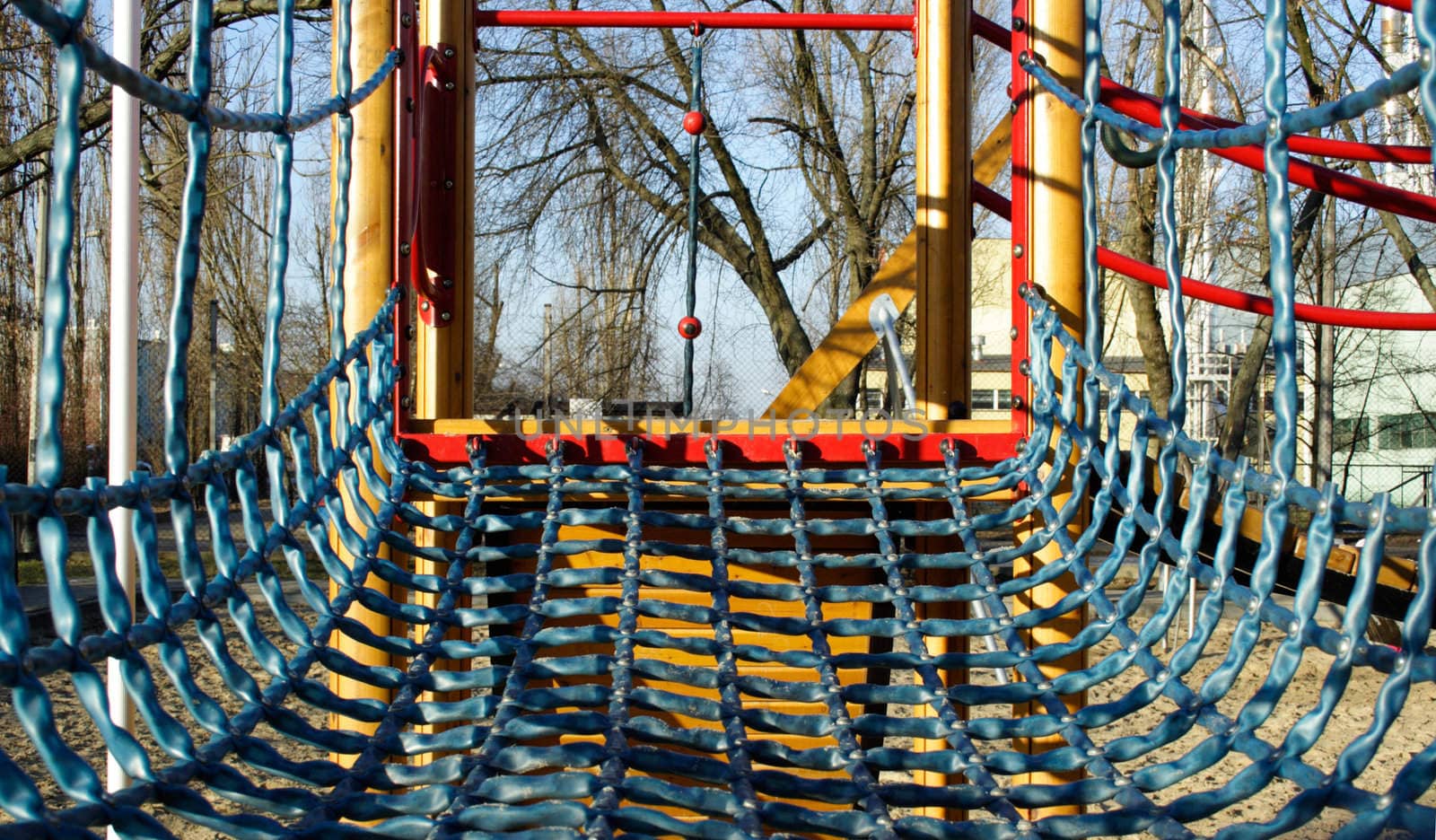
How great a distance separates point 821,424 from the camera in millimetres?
2398

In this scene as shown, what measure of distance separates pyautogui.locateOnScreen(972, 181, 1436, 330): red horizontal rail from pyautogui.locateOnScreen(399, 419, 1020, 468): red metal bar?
63 cm

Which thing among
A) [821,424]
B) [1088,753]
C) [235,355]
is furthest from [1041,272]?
[235,355]

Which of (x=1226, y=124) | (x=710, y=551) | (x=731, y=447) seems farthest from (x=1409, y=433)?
(x=710, y=551)

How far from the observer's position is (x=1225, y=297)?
2.88m

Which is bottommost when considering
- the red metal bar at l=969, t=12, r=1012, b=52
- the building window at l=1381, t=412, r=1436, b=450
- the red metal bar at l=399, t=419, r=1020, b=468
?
the building window at l=1381, t=412, r=1436, b=450

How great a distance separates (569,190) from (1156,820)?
9.20 meters

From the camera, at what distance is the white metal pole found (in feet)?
7.12

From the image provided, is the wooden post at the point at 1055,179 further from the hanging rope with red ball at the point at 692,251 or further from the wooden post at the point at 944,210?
the hanging rope with red ball at the point at 692,251

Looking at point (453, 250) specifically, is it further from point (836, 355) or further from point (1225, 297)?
point (1225, 297)

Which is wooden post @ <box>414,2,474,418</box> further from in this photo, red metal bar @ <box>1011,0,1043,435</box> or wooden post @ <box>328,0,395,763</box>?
red metal bar @ <box>1011,0,1043,435</box>

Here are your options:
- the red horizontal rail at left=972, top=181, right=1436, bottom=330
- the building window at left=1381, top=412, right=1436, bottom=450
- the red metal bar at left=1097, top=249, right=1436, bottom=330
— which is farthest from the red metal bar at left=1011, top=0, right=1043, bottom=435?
the building window at left=1381, top=412, right=1436, bottom=450

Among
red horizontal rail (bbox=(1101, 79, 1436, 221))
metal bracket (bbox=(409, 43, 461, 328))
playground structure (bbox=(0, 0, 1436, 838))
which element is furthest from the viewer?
red horizontal rail (bbox=(1101, 79, 1436, 221))

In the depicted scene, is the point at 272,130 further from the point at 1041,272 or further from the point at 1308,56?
the point at 1308,56

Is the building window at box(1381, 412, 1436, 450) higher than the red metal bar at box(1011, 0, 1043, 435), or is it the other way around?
the red metal bar at box(1011, 0, 1043, 435)
